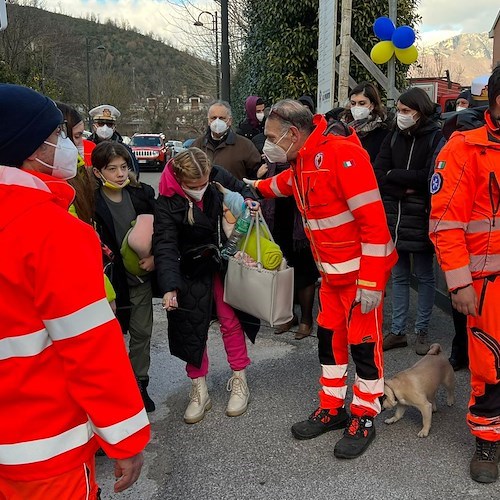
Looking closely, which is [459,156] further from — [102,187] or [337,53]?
[337,53]

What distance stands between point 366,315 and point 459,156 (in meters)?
0.98

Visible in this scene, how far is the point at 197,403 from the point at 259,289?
35.8 inches

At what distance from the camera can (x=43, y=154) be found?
1.77m

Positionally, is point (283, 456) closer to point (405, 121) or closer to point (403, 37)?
point (405, 121)

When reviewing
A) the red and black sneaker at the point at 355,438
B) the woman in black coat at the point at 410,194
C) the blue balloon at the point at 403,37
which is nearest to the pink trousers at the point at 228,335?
the red and black sneaker at the point at 355,438

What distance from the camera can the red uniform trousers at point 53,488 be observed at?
5.20 feet

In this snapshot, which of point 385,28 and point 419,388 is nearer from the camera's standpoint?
point 419,388

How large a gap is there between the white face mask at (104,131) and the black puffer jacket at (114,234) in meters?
2.22

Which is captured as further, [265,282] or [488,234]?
[265,282]

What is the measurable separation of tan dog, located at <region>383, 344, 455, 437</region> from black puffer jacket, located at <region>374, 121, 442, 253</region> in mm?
1218

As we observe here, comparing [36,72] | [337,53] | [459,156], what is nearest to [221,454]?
[459,156]

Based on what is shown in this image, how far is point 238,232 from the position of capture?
3.58 meters

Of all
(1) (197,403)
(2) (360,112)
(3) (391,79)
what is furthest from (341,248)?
(3) (391,79)

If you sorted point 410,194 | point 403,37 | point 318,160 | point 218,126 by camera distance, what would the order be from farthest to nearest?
point 403,37, point 218,126, point 410,194, point 318,160
